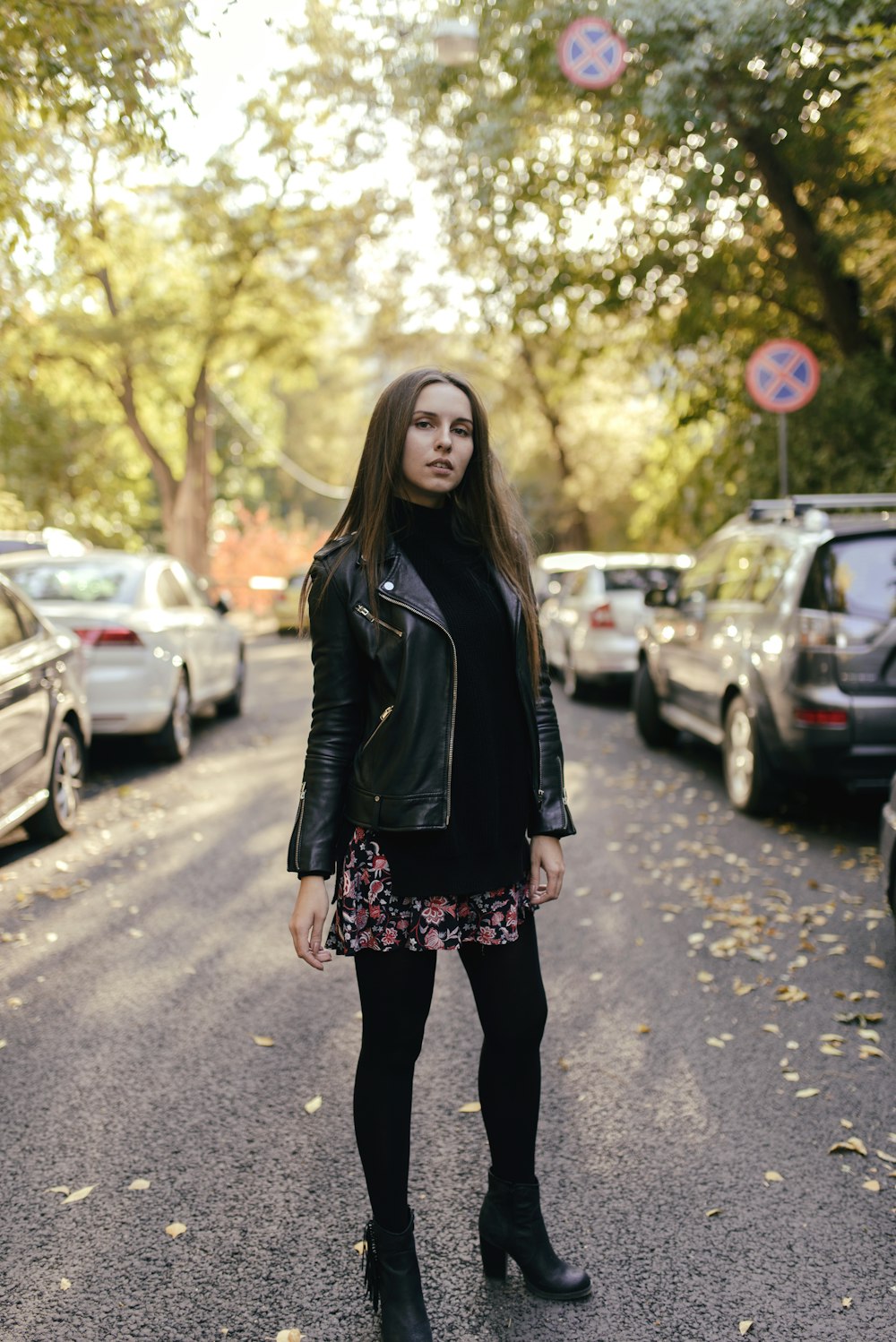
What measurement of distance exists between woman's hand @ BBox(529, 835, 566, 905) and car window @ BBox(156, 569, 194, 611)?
7.72 meters

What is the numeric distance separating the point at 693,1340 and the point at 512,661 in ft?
4.72

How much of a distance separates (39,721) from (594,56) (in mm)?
7636

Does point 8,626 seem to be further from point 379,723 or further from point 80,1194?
point 379,723

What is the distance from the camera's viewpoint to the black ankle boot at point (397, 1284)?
8.45 feet

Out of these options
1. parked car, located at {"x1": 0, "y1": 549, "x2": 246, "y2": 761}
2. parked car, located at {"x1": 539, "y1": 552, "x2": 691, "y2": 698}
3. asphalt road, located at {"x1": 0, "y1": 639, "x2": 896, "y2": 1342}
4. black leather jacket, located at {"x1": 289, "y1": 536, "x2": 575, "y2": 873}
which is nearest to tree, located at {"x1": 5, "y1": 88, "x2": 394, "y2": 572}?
parked car, located at {"x1": 539, "y1": 552, "x2": 691, "y2": 698}

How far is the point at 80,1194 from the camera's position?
3.27 m

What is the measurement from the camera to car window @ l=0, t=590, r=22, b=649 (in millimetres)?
6805

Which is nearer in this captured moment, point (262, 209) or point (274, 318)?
point (262, 209)

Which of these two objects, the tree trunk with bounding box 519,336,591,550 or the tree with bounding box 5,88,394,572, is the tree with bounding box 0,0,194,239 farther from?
the tree trunk with bounding box 519,336,591,550

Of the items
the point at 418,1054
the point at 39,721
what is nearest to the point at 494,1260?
the point at 418,1054

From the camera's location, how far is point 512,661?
2691 millimetres

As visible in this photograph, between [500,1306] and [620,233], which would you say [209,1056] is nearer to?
[500,1306]

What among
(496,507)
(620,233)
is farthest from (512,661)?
(620,233)

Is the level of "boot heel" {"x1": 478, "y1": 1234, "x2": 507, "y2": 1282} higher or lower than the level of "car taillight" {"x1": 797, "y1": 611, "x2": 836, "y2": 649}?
lower
